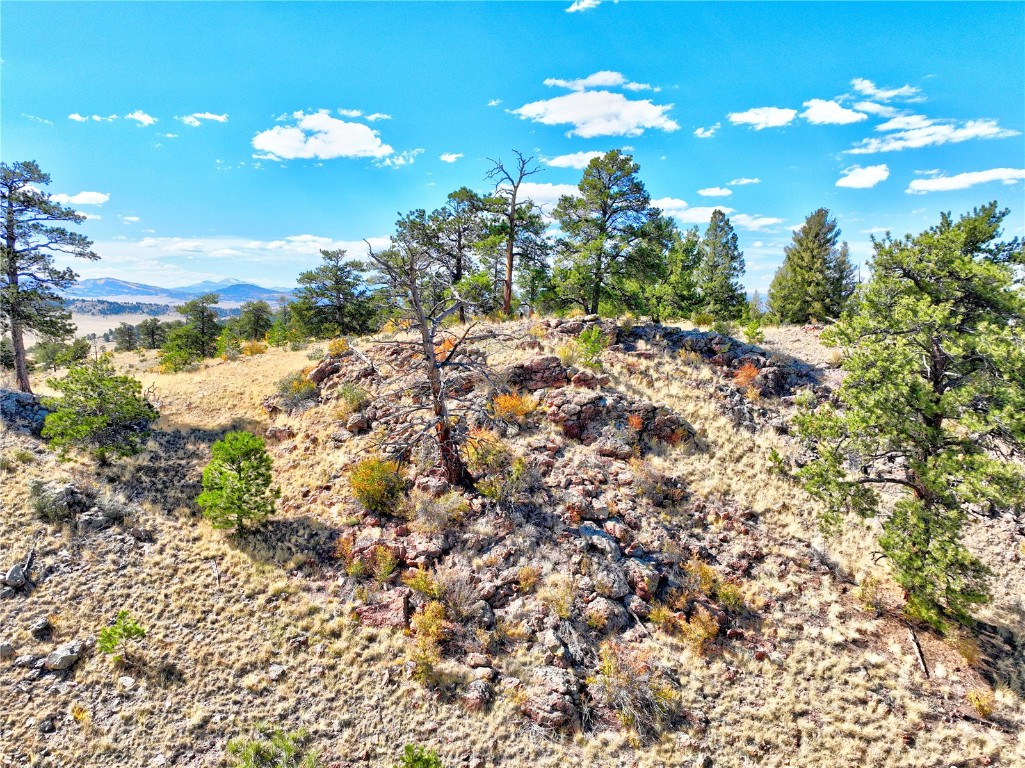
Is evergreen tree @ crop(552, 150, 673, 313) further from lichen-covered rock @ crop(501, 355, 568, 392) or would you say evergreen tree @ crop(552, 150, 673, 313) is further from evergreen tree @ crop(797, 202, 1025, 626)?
evergreen tree @ crop(797, 202, 1025, 626)

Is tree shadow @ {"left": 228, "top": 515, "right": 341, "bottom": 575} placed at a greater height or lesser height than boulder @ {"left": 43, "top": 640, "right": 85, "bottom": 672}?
greater

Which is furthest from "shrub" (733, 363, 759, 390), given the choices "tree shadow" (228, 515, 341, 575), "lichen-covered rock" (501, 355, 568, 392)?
"tree shadow" (228, 515, 341, 575)

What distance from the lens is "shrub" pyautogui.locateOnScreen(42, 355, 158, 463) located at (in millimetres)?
12930

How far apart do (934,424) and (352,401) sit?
16814 millimetres

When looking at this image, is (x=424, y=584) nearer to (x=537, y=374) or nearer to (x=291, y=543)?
(x=291, y=543)

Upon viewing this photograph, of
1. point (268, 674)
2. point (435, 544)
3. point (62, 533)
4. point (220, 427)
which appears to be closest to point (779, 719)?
point (435, 544)

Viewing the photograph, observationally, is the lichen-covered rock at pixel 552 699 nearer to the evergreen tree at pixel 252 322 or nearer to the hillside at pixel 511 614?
the hillside at pixel 511 614

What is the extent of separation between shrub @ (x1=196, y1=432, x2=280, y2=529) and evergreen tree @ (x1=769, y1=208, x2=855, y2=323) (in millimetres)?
37405

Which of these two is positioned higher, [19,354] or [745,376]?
[19,354]

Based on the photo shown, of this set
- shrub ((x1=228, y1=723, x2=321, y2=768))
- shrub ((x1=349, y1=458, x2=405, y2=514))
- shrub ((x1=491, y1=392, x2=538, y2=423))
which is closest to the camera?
shrub ((x1=228, y1=723, x2=321, y2=768))

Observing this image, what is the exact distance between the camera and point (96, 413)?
1358cm

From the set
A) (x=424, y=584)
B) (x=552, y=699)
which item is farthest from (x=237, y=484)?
(x=552, y=699)

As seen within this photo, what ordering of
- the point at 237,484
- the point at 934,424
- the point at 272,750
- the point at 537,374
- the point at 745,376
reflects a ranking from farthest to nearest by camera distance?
1. the point at 745,376
2. the point at 537,374
3. the point at 237,484
4. the point at 934,424
5. the point at 272,750

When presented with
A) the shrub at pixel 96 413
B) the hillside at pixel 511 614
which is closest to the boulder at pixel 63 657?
the hillside at pixel 511 614
